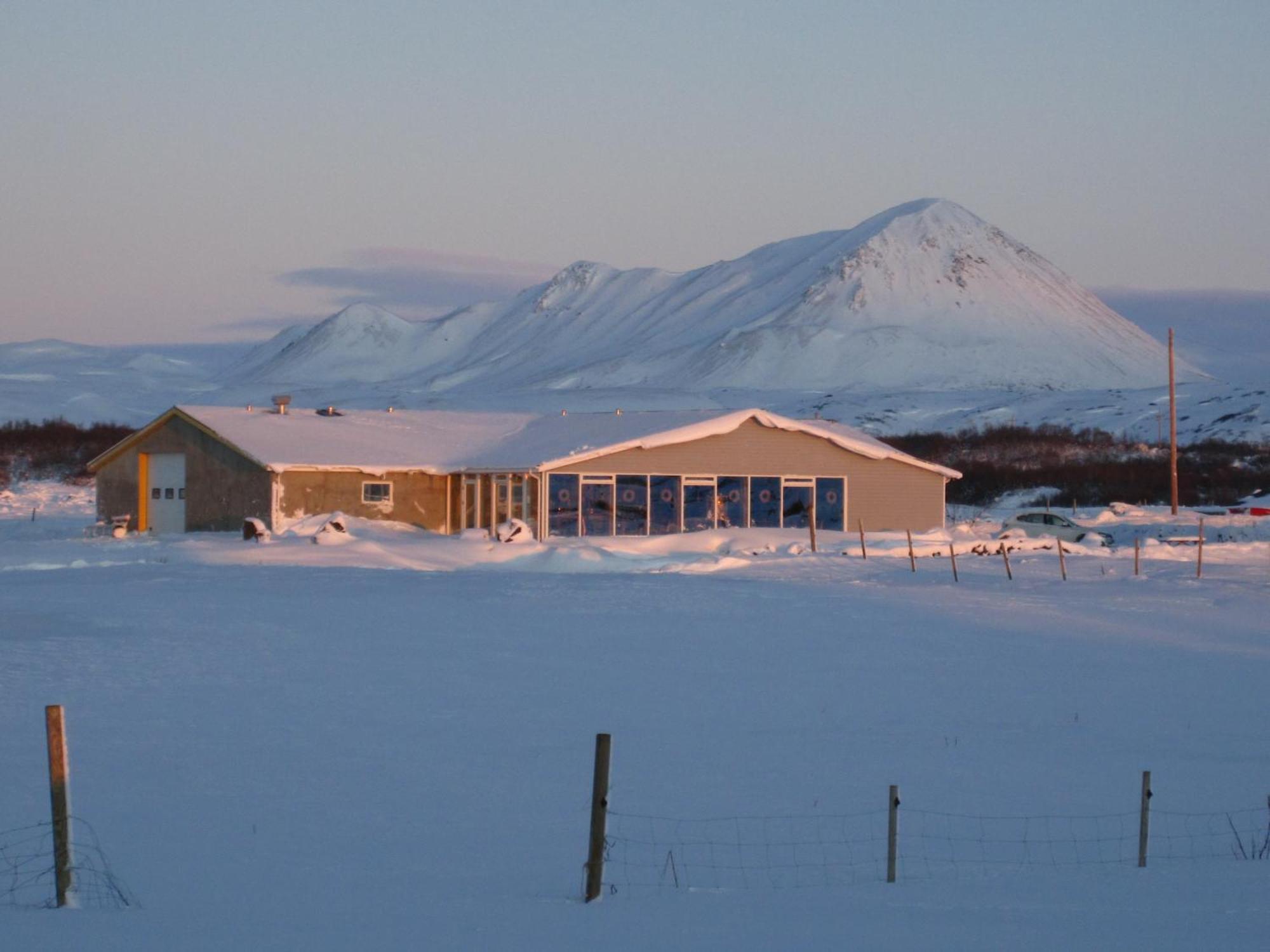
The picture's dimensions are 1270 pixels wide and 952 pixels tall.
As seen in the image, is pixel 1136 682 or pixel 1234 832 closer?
pixel 1234 832

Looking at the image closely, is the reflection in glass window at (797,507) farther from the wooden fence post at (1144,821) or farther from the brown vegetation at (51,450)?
the brown vegetation at (51,450)

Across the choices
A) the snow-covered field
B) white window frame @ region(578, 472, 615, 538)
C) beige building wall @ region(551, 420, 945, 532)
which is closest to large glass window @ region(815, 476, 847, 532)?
beige building wall @ region(551, 420, 945, 532)

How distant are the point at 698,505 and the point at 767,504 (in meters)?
1.70

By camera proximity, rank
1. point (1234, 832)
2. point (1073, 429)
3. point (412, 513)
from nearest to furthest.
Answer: point (1234, 832) < point (412, 513) < point (1073, 429)

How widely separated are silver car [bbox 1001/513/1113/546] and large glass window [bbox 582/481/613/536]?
9.08 meters

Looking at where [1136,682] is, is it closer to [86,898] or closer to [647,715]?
[647,715]

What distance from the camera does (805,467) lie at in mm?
37125

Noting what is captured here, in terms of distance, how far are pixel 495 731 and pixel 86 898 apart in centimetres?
575

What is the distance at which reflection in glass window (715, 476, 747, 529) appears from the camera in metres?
36.5

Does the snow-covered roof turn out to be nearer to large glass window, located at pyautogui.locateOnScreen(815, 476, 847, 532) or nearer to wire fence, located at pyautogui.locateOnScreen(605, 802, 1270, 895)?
large glass window, located at pyautogui.locateOnScreen(815, 476, 847, 532)

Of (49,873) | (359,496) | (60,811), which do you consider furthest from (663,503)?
(60,811)

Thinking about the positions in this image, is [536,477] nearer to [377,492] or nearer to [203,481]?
[377,492]

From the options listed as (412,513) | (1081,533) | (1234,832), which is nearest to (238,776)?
(1234,832)

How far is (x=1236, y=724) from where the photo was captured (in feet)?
47.9
